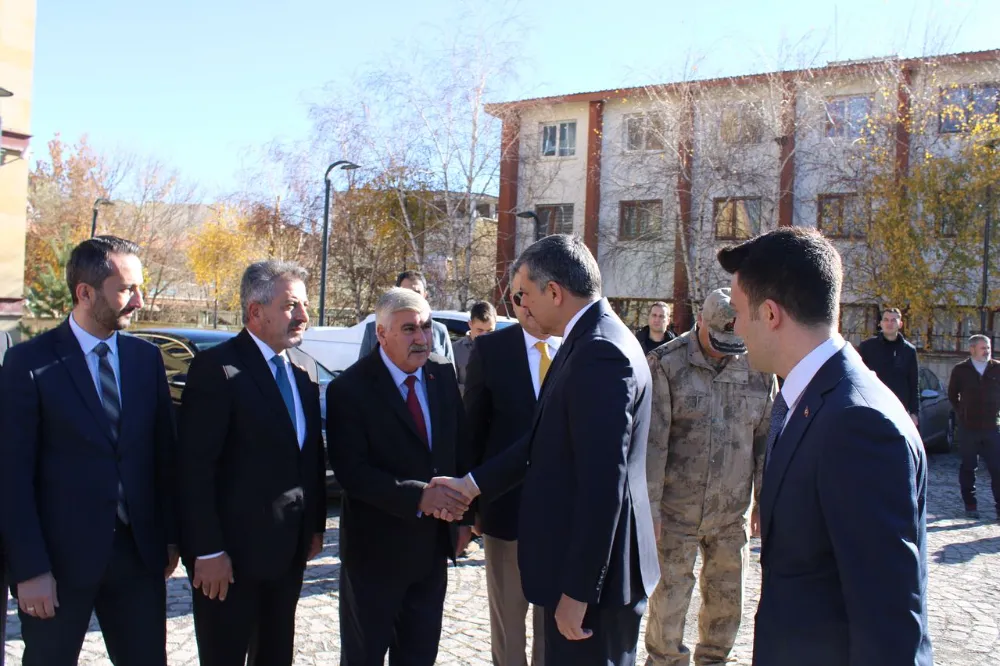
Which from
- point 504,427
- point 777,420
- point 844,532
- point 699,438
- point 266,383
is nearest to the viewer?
point 844,532

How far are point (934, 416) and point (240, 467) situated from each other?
13.1 metres

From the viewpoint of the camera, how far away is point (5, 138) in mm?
14453

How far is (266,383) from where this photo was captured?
11.0 feet

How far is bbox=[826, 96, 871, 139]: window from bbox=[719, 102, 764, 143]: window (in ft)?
6.19

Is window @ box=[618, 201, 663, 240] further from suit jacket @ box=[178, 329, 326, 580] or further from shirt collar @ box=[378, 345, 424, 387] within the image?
suit jacket @ box=[178, 329, 326, 580]

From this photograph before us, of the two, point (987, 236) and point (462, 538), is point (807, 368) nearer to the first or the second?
point (462, 538)

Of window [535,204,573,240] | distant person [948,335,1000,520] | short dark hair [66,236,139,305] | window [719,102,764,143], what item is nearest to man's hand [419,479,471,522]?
short dark hair [66,236,139,305]

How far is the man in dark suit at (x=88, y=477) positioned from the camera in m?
2.90

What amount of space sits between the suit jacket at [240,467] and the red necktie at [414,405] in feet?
1.68

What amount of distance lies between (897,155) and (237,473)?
22.9 metres

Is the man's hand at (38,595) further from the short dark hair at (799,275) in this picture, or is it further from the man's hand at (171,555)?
the short dark hair at (799,275)

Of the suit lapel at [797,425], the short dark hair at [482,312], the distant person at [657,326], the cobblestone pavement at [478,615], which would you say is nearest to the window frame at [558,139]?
the distant person at [657,326]

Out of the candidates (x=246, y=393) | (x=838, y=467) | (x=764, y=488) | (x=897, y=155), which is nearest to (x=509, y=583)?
(x=246, y=393)

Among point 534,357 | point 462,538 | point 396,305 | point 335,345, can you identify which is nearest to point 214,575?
point 462,538
